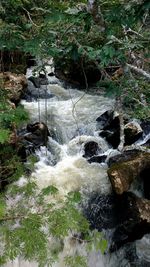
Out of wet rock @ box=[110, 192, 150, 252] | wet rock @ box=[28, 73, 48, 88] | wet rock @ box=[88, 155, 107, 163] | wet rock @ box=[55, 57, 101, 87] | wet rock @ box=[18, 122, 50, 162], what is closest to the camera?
wet rock @ box=[110, 192, 150, 252]

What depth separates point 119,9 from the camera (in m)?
2.75

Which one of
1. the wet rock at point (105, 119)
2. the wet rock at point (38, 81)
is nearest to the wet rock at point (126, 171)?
the wet rock at point (105, 119)

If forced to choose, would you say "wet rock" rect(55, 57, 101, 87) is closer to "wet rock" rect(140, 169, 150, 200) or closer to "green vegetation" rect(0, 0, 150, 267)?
"green vegetation" rect(0, 0, 150, 267)

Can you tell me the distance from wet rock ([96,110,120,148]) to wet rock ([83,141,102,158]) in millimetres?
367

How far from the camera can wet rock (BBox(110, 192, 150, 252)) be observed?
5.34 metres

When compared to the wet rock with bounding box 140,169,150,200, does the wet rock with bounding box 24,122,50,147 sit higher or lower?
higher

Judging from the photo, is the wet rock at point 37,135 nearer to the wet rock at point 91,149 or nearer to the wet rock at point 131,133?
the wet rock at point 91,149

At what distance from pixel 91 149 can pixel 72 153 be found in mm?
449

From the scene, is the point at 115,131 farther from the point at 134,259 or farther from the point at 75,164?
the point at 134,259

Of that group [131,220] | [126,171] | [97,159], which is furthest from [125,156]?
[131,220]

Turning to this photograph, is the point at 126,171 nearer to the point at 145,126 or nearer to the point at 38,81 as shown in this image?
the point at 145,126

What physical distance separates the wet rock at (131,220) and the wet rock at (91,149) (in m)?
1.73

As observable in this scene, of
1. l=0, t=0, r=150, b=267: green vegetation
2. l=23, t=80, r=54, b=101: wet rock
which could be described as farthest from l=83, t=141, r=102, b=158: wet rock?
l=23, t=80, r=54, b=101: wet rock

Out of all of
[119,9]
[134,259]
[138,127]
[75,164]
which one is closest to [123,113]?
[138,127]
